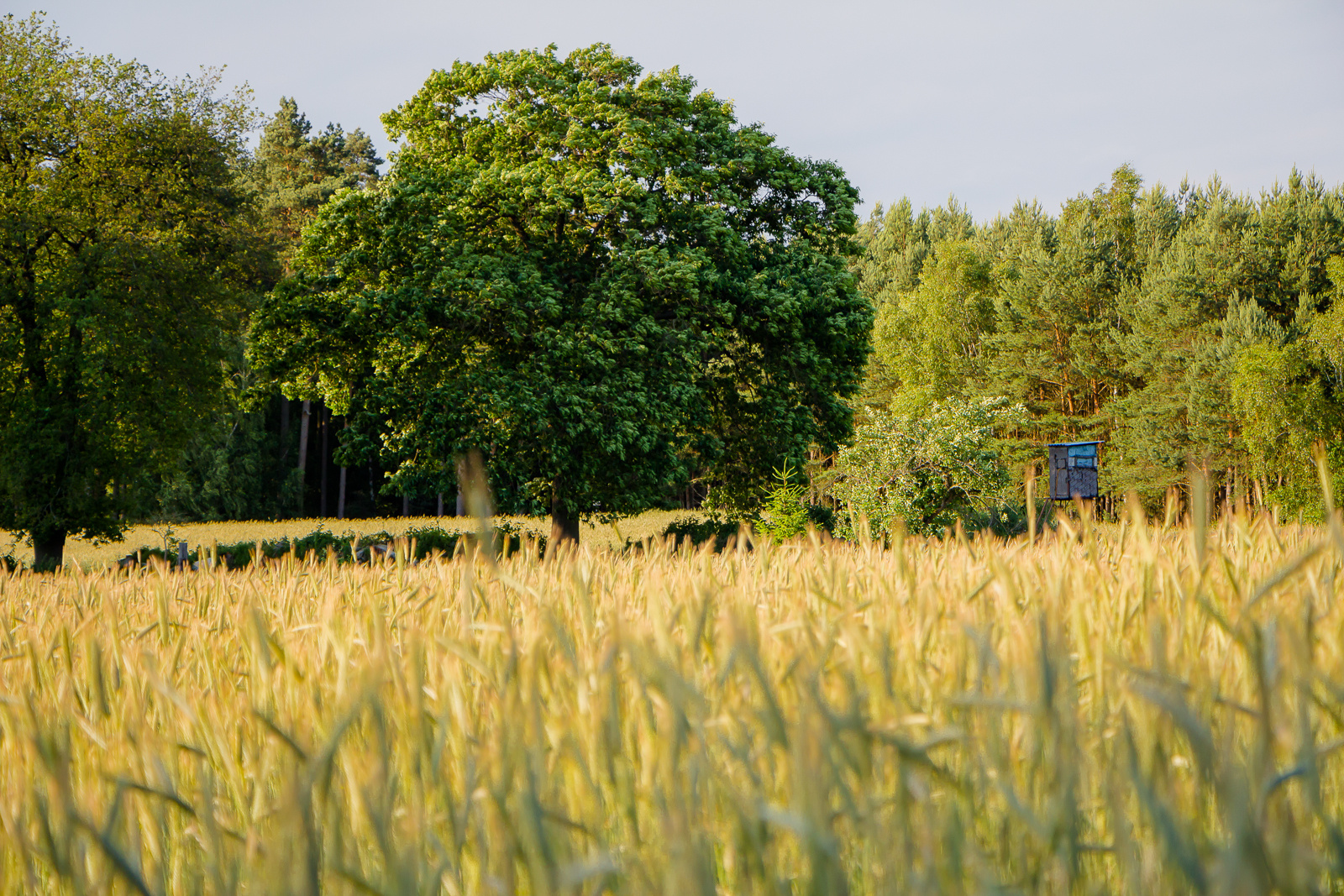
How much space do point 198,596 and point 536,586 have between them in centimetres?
232

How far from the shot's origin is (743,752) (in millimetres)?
1309

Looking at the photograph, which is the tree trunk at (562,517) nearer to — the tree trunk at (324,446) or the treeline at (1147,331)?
the treeline at (1147,331)

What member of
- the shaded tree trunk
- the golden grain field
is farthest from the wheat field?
the shaded tree trunk

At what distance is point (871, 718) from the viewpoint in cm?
157

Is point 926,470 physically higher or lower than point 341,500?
higher

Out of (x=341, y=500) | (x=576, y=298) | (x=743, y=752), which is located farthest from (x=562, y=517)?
(x=341, y=500)

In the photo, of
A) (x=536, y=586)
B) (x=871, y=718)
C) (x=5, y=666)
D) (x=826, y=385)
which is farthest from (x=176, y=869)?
(x=826, y=385)

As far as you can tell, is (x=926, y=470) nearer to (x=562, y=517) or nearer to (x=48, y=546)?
(x=562, y=517)

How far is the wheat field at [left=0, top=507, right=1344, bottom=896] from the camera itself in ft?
3.05

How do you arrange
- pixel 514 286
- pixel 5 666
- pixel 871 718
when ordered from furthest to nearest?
pixel 514 286
pixel 5 666
pixel 871 718

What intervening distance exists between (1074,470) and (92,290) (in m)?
23.9

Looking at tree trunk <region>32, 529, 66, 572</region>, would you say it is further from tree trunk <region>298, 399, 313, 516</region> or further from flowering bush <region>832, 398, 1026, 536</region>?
tree trunk <region>298, 399, 313, 516</region>

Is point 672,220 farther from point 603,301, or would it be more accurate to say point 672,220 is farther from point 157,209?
point 157,209

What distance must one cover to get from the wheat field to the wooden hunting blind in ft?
81.9
